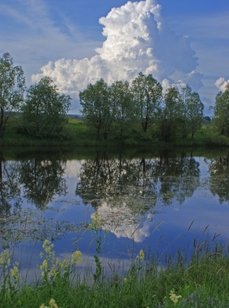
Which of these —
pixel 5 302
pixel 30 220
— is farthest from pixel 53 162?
pixel 5 302

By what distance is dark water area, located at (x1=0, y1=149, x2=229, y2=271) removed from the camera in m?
16.2

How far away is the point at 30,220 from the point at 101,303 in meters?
13.8

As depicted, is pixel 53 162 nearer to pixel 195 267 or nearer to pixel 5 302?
pixel 195 267

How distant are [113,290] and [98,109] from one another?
8243 cm

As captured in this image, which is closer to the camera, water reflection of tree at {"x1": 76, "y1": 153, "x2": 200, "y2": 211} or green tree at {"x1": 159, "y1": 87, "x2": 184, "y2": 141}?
water reflection of tree at {"x1": 76, "y1": 153, "x2": 200, "y2": 211}

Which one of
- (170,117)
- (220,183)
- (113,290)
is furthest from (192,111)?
(113,290)

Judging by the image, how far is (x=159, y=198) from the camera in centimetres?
2931

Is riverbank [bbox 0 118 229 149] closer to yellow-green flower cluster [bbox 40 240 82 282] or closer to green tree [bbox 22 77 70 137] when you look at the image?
green tree [bbox 22 77 70 137]

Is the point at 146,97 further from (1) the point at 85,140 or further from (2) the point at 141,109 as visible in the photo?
(1) the point at 85,140

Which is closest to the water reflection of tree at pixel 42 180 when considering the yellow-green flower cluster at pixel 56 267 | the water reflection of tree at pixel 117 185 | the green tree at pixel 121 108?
the water reflection of tree at pixel 117 185

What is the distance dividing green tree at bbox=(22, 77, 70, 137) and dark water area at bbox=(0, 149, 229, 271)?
33485 millimetres

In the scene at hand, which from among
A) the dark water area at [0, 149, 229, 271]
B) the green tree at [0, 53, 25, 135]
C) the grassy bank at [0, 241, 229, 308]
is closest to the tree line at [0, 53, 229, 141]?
the green tree at [0, 53, 25, 135]

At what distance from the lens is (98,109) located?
3563 inches

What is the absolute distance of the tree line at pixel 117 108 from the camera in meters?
79.1
